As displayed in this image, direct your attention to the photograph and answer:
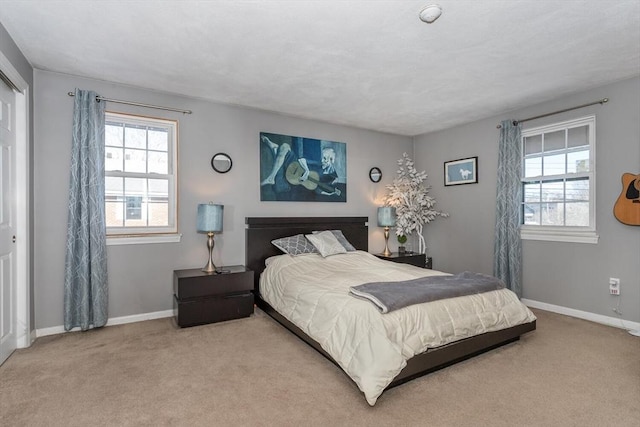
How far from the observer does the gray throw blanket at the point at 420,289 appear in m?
2.33

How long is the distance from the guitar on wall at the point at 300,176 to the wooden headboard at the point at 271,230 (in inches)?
17.8

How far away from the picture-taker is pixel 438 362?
2367mm

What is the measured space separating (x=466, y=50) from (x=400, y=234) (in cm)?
302

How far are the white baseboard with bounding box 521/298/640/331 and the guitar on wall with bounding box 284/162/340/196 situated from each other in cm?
295

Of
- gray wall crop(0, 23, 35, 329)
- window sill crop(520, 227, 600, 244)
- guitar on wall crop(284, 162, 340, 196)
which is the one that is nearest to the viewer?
gray wall crop(0, 23, 35, 329)

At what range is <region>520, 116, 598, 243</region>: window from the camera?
3.67 meters

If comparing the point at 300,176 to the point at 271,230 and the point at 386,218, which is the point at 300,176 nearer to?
the point at 271,230

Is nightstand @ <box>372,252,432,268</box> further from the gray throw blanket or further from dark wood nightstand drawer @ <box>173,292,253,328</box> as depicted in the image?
dark wood nightstand drawer @ <box>173,292,253,328</box>

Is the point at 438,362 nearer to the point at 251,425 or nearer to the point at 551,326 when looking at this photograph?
the point at 251,425

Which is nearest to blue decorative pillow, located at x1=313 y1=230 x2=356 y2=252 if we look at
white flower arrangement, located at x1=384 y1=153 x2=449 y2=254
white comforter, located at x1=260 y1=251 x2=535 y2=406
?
white comforter, located at x1=260 y1=251 x2=535 y2=406

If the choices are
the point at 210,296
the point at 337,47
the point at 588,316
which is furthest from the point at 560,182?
the point at 210,296

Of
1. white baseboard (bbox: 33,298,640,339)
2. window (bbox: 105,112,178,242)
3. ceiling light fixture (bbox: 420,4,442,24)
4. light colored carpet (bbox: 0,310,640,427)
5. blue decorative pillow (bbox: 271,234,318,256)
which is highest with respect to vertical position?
ceiling light fixture (bbox: 420,4,442,24)

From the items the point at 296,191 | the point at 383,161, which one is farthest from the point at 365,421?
the point at 383,161

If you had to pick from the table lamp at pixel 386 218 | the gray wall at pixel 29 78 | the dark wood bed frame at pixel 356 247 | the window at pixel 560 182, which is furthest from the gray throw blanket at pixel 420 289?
the gray wall at pixel 29 78
